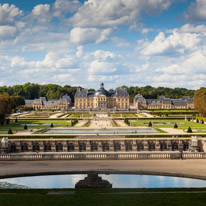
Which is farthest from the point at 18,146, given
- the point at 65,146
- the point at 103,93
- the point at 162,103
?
the point at 162,103

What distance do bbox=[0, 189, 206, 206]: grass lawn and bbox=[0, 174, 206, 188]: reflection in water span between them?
11.2ft

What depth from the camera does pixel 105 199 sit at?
1216 centimetres

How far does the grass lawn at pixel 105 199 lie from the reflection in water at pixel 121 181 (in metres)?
3.41

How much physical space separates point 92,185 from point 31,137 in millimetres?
18543

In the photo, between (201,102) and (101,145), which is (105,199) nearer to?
(101,145)

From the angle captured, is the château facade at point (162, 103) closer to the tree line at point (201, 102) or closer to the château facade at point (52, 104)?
the château facade at point (52, 104)

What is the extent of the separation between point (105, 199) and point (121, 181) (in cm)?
536

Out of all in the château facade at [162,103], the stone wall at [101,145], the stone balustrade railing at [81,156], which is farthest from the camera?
the château facade at [162,103]

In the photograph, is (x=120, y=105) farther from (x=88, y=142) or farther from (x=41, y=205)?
(x=41, y=205)

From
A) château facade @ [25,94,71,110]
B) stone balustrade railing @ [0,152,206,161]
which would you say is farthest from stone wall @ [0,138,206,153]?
château facade @ [25,94,71,110]

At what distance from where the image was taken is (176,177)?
1816 centimetres

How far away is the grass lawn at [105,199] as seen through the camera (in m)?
11.7

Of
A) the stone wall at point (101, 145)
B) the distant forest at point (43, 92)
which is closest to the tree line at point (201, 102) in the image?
the stone wall at point (101, 145)

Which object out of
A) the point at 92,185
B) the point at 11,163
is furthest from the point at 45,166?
the point at 92,185
